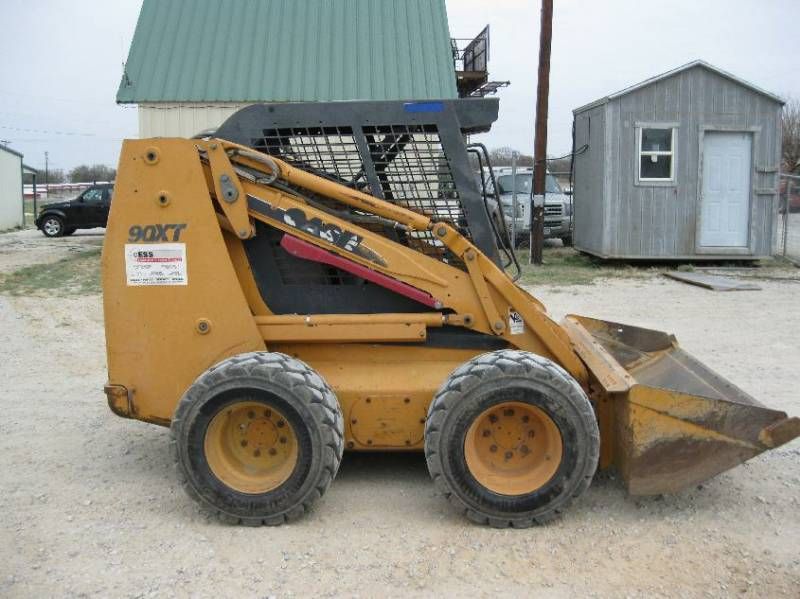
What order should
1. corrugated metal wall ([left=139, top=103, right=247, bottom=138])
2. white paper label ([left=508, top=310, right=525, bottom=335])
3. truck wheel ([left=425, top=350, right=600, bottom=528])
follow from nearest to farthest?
1. truck wheel ([left=425, top=350, right=600, bottom=528])
2. white paper label ([left=508, top=310, right=525, bottom=335])
3. corrugated metal wall ([left=139, top=103, right=247, bottom=138])

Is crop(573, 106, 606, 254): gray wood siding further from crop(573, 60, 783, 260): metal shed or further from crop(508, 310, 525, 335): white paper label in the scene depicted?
crop(508, 310, 525, 335): white paper label

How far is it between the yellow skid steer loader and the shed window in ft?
36.9

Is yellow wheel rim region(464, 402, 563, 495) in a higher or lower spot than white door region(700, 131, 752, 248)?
lower

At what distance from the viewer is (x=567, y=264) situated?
17.0m

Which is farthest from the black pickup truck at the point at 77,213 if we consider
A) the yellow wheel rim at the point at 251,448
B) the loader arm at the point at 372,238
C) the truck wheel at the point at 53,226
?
the yellow wheel rim at the point at 251,448

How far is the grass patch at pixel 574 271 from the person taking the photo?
14.4 m

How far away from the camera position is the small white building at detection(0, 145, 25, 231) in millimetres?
32406

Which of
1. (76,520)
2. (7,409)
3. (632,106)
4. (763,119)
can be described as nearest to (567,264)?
(632,106)

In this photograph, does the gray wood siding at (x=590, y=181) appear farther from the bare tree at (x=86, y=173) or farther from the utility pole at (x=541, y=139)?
the bare tree at (x=86, y=173)

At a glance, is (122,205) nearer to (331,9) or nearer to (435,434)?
(435,434)

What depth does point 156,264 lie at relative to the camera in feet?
15.4

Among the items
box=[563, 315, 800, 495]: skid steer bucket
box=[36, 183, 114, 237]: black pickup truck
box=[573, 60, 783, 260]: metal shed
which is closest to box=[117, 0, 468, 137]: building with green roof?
box=[36, 183, 114, 237]: black pickup truck

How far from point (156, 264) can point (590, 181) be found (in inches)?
515

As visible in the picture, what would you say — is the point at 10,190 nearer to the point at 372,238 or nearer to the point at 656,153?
the point at 656,153
